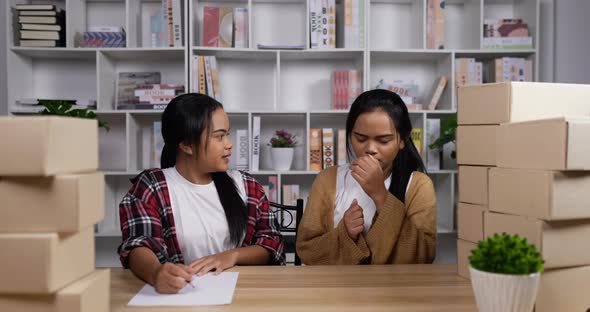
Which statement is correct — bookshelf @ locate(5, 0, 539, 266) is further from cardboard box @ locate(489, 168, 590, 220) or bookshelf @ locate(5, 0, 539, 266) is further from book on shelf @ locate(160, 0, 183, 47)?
cardboard box @ locate(489, 168, 590, 220)

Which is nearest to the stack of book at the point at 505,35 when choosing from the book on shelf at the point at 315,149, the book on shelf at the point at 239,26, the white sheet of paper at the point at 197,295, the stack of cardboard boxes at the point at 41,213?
the book on shelf at the point at 315,149

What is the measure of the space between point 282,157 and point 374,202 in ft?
5.39

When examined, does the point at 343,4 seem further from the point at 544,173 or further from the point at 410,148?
the point at 544,173

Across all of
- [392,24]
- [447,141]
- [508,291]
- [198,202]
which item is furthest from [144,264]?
[392,24]

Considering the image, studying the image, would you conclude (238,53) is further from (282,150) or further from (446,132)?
(446,132)

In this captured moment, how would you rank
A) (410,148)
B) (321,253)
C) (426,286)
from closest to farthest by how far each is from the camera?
(426,286)
(321,253)
(410,148)

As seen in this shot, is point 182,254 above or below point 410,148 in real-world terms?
below

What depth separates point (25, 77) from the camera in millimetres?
3309

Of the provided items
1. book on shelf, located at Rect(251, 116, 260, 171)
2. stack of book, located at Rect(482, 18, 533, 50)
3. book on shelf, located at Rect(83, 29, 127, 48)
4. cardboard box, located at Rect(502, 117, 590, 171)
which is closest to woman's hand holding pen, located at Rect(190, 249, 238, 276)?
cardboard box, located at Rect(502, 117, 590, 171)

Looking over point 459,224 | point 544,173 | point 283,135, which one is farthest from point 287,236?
point 544,173

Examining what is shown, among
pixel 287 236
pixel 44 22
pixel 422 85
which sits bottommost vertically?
pixel 287 236

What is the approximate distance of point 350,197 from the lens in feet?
5.72

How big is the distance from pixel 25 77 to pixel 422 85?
2.71 metres

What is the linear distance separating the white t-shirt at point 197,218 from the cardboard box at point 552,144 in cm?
95
